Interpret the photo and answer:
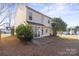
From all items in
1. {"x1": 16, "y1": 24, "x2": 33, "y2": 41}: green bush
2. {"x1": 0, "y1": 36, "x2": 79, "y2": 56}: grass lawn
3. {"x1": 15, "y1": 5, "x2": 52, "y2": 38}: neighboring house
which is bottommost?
{"x1": 0, "y1": 36, "x2": 79, "y2": 56}: grass lawn

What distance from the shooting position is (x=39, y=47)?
312 centimetres

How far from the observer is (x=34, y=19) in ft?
10.3

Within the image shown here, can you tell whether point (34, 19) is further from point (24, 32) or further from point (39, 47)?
point (39, 47)

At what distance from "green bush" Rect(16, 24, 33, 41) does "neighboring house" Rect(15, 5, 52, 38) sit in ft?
0.16

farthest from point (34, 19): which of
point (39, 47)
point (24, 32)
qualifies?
point (39, 47)

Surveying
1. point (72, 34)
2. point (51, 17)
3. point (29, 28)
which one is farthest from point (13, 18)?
point (72, 34)

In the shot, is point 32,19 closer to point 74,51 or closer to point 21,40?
point 21,40

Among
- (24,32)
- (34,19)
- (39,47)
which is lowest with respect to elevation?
(39,47)

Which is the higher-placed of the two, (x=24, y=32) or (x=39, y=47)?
(x=24, y=32)

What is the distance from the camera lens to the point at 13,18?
3.13 metres

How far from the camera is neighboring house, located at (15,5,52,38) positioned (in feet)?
10.2

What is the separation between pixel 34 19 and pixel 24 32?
22cm

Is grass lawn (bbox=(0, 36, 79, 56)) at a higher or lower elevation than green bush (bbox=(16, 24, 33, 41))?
lower

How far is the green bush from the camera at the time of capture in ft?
10.1
